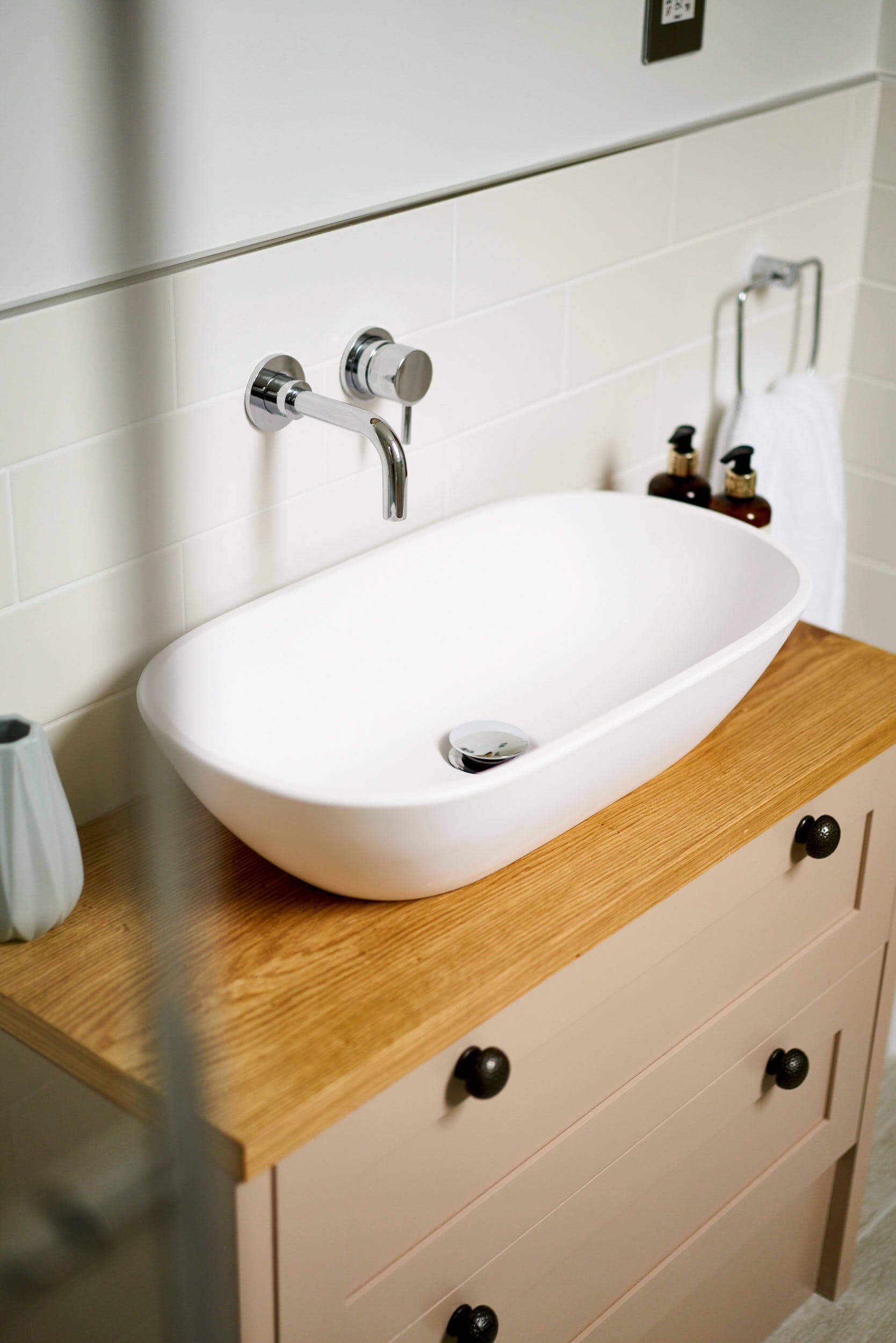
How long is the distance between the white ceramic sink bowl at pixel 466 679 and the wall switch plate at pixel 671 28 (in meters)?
0.43

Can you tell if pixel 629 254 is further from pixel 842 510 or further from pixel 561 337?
pixel 842 510

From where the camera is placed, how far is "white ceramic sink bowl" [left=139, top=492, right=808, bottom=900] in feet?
2.97

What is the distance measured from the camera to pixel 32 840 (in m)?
0.89

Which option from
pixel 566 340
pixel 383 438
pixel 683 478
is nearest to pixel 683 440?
pixel 683 478

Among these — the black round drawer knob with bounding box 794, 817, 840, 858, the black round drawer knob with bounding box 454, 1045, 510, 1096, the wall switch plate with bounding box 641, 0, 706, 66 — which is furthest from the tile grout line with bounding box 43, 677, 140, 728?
the wall switch plate with bounding box 641, 0, 706, 66

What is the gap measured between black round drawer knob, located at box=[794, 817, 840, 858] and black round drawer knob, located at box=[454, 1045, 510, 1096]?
38 centimetres

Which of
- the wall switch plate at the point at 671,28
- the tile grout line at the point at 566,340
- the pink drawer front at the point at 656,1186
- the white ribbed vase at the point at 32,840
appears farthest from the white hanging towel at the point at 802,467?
the white ribbed vase at the point at 32,840

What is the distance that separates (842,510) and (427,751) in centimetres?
Answer: 76

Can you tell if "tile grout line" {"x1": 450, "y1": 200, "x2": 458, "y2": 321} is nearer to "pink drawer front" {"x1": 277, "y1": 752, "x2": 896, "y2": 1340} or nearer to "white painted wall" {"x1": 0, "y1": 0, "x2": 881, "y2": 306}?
"white painted wall" {"x1": 0, "y1": 0, "x2": 881, "y2": 306}

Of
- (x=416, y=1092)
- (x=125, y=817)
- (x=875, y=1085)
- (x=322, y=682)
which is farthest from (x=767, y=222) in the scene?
(x=125, y=817)

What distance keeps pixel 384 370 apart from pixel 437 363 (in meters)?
0.13

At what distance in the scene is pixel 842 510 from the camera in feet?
5.42

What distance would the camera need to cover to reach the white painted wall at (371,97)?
79 centimetres

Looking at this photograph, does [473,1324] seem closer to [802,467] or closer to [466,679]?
[466,679]
